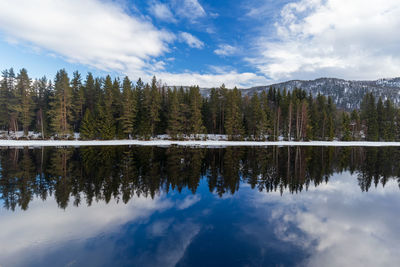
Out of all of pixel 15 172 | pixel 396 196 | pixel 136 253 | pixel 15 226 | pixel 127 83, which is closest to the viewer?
pixel 136 253

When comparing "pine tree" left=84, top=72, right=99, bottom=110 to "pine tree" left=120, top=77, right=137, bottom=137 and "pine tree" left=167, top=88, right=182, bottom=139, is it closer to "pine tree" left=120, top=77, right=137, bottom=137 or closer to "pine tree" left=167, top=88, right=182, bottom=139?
"pine tree" left=120, top=77, right=137, bottom=137

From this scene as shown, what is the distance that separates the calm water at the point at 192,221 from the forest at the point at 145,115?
3611 centimetres

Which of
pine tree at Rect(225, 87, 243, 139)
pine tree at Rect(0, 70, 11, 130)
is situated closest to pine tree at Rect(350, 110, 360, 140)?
pine tree at Rect(225, 87, 243, 139)

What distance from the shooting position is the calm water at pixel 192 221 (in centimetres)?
516

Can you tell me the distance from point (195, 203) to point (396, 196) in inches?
457

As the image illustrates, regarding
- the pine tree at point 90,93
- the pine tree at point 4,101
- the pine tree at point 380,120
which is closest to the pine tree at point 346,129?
the pine tree at point 380,120

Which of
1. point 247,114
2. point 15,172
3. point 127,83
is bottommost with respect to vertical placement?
point 15,172

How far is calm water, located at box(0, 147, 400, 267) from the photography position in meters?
5.16

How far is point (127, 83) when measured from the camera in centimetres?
4875

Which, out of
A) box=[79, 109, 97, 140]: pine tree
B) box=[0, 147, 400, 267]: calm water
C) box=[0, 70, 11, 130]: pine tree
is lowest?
box=[0, 147, 400, 267]: calm water

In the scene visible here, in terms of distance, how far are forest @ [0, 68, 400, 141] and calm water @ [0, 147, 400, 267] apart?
3611cm

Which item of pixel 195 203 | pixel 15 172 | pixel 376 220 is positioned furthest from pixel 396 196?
pixel 15 172

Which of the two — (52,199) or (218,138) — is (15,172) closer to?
Answer: (52,199)

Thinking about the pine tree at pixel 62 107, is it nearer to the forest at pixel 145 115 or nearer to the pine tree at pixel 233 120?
the forest at pixel 145 115
